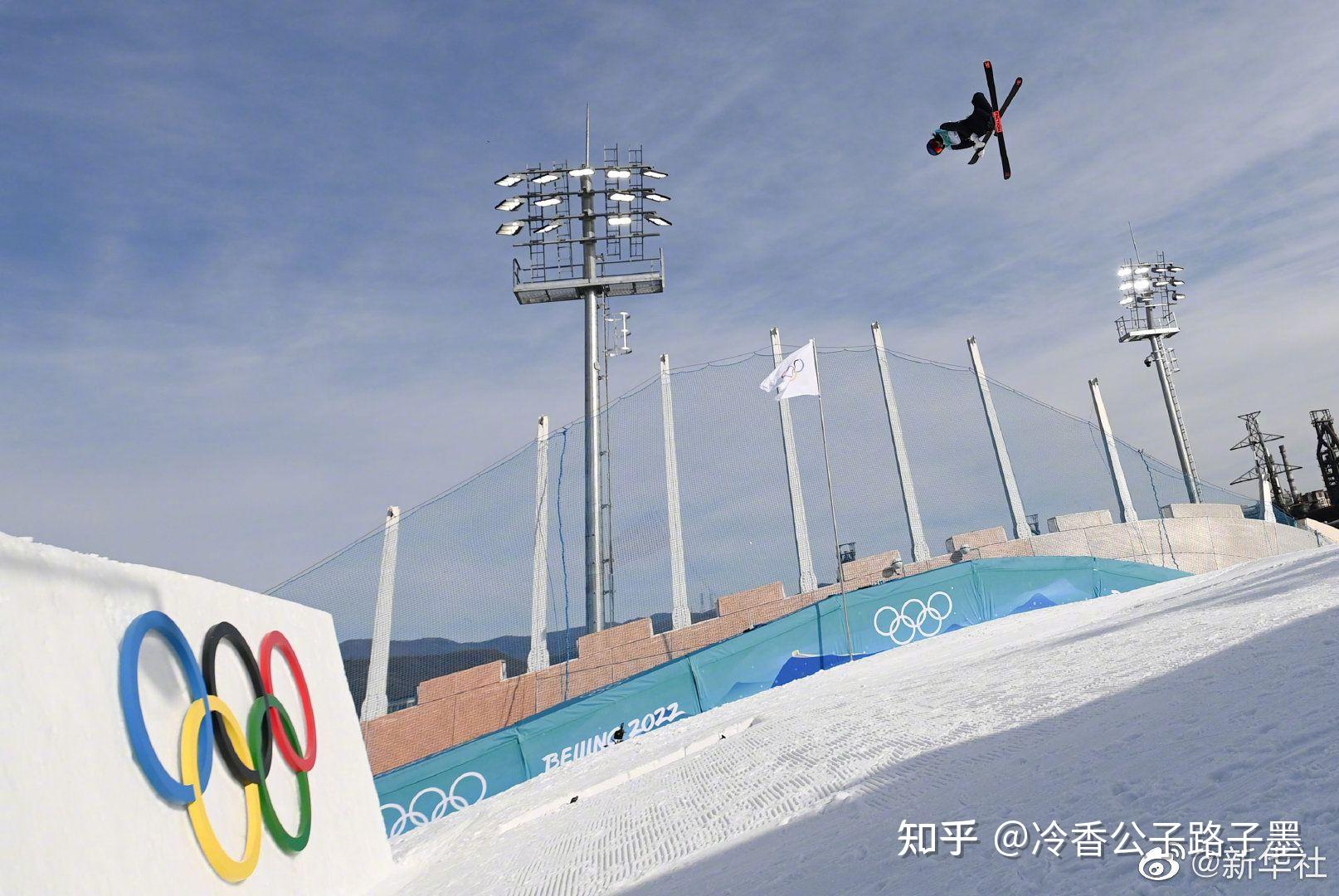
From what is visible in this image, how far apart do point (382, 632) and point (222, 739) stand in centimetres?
682

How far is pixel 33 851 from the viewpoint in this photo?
104 inches

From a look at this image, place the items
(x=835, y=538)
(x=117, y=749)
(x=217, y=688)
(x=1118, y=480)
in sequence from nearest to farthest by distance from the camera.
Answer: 1. (x=117, y=749)
2. (x=217, y=688)
3. (x=835, y=538)
4. (x=1118, y=480)

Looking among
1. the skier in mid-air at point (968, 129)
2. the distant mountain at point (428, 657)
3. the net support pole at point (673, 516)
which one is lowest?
the distant mountain at point (428, 657)

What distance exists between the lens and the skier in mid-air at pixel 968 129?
28.7ft

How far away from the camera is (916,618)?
11.8 metres

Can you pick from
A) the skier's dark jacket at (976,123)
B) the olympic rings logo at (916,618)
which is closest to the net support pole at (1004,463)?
the olympic rings logo at (916,618)

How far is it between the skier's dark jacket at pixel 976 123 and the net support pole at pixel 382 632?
26.3ft

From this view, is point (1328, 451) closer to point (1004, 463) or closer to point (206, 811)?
point (1004, 463)

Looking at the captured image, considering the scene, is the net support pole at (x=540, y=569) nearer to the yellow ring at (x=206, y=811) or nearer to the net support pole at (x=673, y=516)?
the net support pole at (x=673, y=516)

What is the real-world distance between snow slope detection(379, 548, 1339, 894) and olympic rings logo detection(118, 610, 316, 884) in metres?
0.88

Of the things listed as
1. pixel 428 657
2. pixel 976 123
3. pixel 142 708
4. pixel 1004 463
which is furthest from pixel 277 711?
pixel 1004 463

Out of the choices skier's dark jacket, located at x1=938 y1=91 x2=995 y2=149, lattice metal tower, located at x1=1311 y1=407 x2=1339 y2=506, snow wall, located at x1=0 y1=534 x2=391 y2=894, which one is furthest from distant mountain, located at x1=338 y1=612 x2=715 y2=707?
lattice metal tower, located at x1=1311 y1=407 x2=1339 y2=506

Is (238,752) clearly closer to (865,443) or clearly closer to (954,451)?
(865,443)

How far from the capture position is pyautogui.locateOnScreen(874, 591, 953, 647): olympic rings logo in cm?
1155
